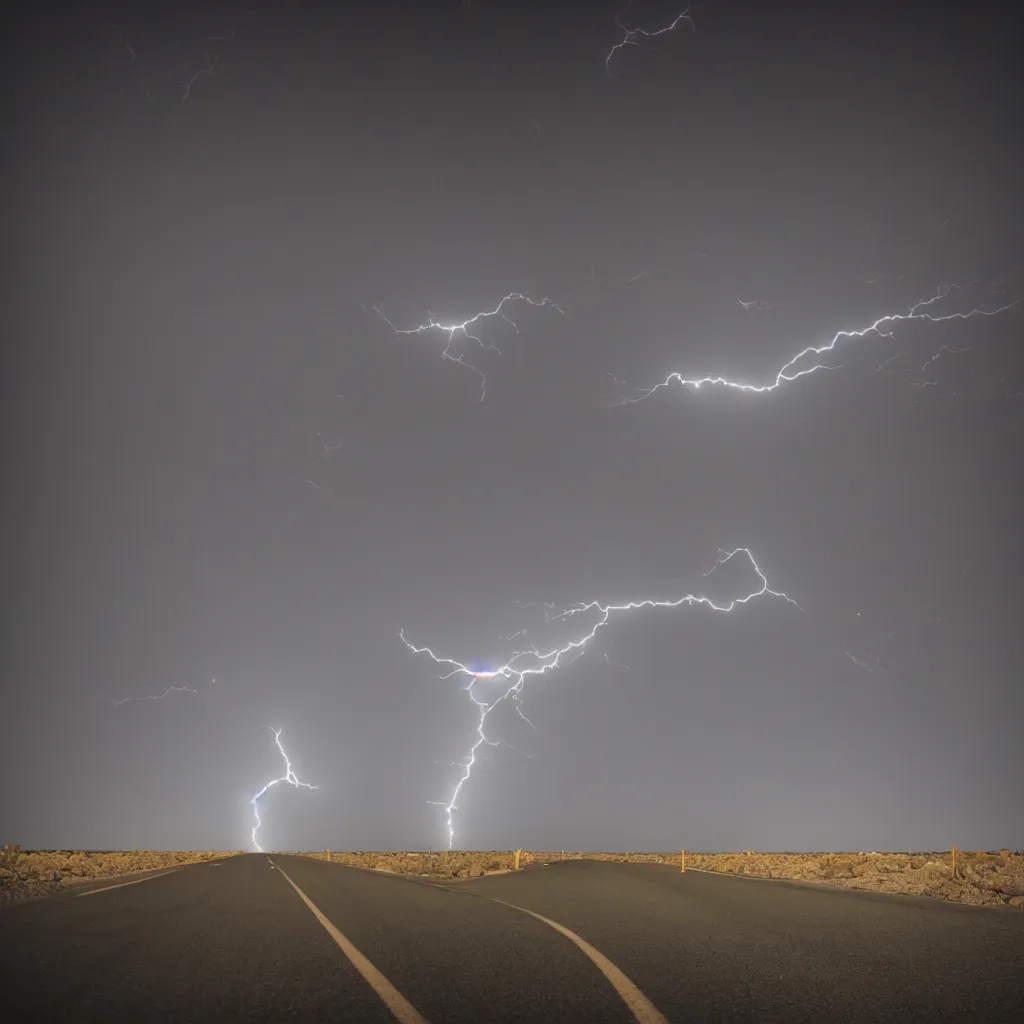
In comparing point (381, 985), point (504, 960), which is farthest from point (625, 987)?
point (381, 985)

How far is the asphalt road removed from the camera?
379 centimetres

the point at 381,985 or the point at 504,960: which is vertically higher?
the point at 381,985

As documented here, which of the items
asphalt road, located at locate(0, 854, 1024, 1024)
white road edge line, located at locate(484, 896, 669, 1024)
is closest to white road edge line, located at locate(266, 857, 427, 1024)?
asphalt road, located at locate(0, 854, 1024, 1024)

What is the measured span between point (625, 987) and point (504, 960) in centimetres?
100

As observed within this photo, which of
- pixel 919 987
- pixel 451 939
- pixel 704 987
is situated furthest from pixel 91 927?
pixel 919 987

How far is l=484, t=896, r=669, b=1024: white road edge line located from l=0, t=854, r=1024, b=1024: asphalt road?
2 cm

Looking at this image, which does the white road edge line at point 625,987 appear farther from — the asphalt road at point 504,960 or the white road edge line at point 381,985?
→ the white road edge line at point 381,985

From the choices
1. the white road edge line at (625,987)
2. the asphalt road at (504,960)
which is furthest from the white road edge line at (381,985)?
the white road edge line at (625,987)

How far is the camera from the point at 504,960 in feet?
16.1

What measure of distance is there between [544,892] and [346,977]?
21.5ft

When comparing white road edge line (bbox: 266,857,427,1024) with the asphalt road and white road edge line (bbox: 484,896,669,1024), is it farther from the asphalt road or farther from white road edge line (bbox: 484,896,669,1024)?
white road edge line (bbox: 484,896,669,1024)

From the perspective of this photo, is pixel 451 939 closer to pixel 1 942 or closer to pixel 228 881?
pixel 1 942

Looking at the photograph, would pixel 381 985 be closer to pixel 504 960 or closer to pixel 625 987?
pixel 504 960

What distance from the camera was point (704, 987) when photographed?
13.9ft
